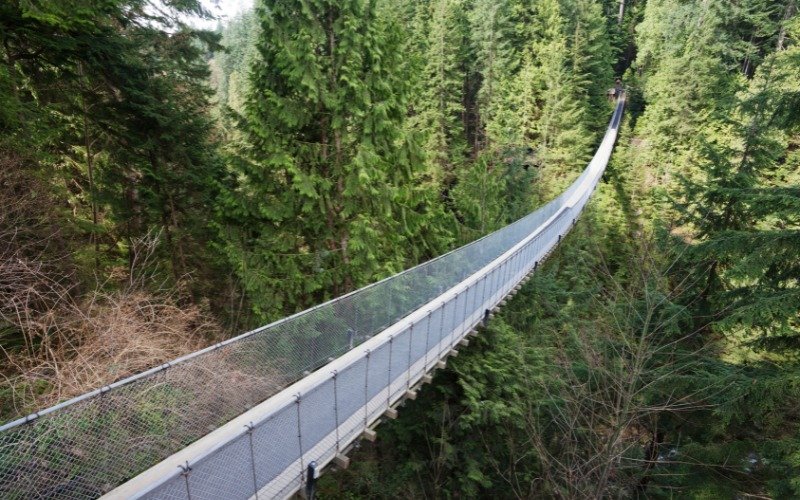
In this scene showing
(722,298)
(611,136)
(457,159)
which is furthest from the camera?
(611,136)

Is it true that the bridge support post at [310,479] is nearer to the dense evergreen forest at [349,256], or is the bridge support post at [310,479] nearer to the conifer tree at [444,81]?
A: the dense evergreen forest at [349,256]

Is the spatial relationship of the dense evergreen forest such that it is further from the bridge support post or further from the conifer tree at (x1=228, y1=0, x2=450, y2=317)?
the bridge support post

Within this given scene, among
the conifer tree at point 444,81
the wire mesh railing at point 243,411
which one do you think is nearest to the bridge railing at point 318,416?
the wire mesh railing at point 243,411

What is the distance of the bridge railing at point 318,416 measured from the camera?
4.11 metres

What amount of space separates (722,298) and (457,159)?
1627 cm

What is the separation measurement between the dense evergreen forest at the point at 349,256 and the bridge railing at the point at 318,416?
188 centimetres

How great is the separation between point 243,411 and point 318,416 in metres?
0.91

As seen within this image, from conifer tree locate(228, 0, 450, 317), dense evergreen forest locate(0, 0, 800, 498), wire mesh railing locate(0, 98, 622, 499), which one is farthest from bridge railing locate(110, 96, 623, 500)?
conifer tree locate(228, 0, 450, 317)

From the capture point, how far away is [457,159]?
22641mm

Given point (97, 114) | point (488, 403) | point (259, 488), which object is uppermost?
point (97, 114)

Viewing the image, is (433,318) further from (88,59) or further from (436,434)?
(88,59)

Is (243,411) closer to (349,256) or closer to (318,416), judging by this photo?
(318,416)

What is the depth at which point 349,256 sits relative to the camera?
9.87m

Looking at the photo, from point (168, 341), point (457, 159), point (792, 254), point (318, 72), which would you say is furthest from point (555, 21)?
Answer: point (168, 341)
